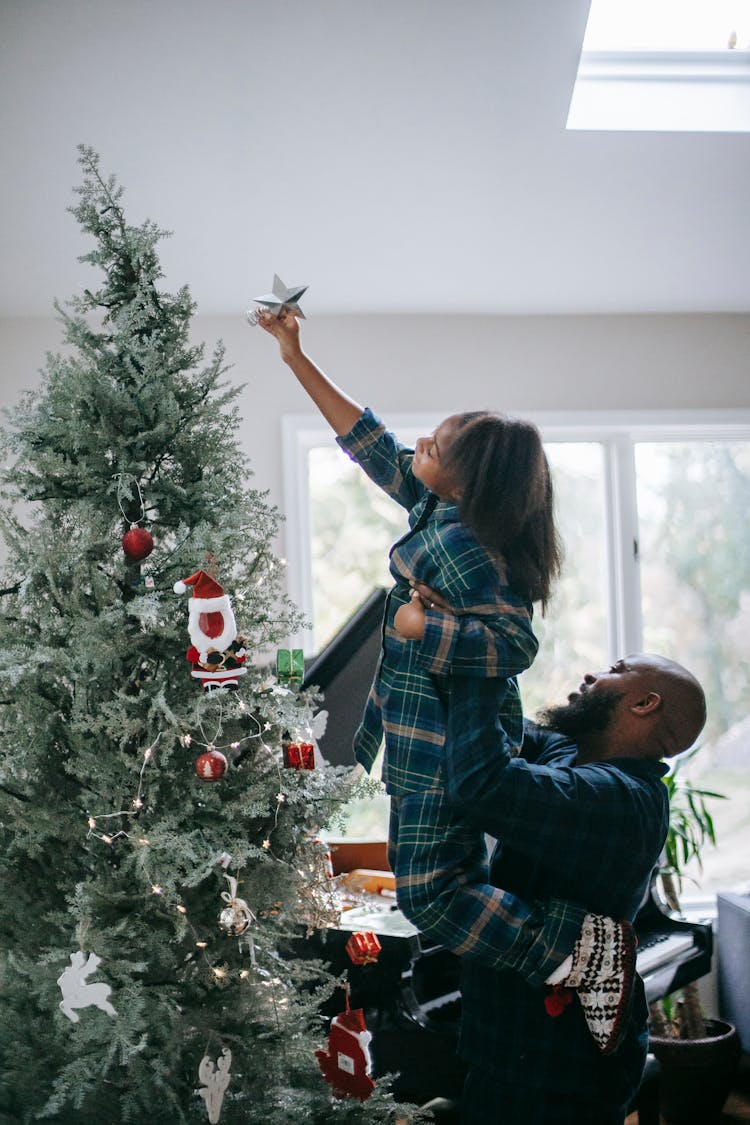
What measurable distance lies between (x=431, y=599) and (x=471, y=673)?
0.13 meters

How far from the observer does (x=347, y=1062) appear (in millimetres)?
1634

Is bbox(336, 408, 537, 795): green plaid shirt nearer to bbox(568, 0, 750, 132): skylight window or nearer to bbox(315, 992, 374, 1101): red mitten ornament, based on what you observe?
bbox(315, 992, 374, 1101): red mitten ornament

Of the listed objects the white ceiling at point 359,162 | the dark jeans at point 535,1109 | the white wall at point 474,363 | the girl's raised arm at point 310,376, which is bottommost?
the dark jeans at point 535,1109

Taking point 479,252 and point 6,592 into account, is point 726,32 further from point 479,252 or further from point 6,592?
point 6,592

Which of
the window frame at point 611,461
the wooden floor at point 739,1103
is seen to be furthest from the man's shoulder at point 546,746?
the wooden floor at point 739,1103

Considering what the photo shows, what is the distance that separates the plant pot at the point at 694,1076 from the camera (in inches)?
119

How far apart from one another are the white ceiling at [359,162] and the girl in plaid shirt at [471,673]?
1250mm

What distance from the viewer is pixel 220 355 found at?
164 centimetres

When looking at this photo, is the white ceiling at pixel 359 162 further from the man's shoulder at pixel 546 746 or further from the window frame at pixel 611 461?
the man's shoulder at pixel 546 746

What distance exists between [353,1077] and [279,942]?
239 millimetres

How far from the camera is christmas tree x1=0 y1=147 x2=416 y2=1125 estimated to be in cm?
143

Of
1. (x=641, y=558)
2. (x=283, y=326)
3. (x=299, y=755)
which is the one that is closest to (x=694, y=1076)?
(x=641, y=558)

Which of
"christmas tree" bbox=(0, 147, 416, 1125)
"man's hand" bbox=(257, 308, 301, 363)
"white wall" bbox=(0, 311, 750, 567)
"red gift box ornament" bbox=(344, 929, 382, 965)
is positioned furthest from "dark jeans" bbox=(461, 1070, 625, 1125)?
"white wall" bbox=(0, 311, 750, 567)

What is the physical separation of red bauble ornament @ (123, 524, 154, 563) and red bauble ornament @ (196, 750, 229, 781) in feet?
0.97
